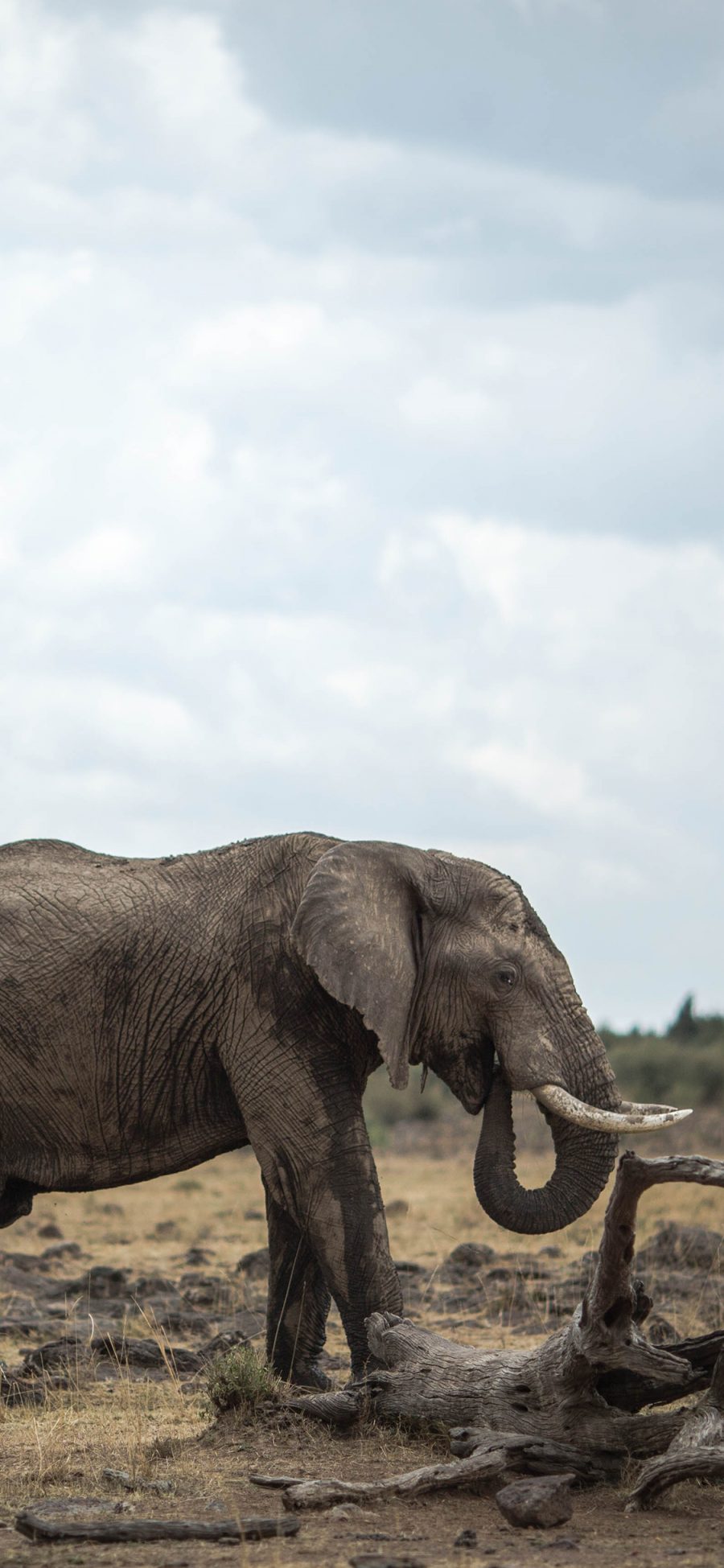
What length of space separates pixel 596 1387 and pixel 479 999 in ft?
7.76

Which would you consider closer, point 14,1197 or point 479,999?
point 479,999

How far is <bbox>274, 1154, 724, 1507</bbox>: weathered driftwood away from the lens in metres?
7.09

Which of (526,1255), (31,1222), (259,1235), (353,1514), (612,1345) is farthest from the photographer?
(31,1222)

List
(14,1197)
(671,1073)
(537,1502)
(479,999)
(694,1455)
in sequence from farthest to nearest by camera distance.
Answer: (671,1073), (14,1197), (479,999), (694,1455), (537,1502)

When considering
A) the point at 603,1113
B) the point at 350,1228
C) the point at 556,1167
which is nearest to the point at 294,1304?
A: the point at 350,1228

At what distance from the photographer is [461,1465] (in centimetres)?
713

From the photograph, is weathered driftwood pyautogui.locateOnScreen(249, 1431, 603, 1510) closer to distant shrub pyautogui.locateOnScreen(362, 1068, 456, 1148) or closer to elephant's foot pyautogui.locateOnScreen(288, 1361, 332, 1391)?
elephant's foot pyautogui.locateOnScreen(288, 1361, 332, 1391)

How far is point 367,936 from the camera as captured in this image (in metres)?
9.09

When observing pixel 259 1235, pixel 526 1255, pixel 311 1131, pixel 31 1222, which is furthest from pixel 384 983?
pixel 31 1222

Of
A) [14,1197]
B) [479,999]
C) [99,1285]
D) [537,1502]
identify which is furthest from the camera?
[99,1285]

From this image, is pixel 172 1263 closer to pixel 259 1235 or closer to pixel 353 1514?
pixel 259 1235

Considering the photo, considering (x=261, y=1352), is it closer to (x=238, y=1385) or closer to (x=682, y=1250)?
(x=238, y=1385)

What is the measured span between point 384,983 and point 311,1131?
0.90 metres

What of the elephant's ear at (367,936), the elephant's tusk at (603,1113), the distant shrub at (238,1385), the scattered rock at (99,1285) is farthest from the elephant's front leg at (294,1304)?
the scattered rock at (99,1285)
